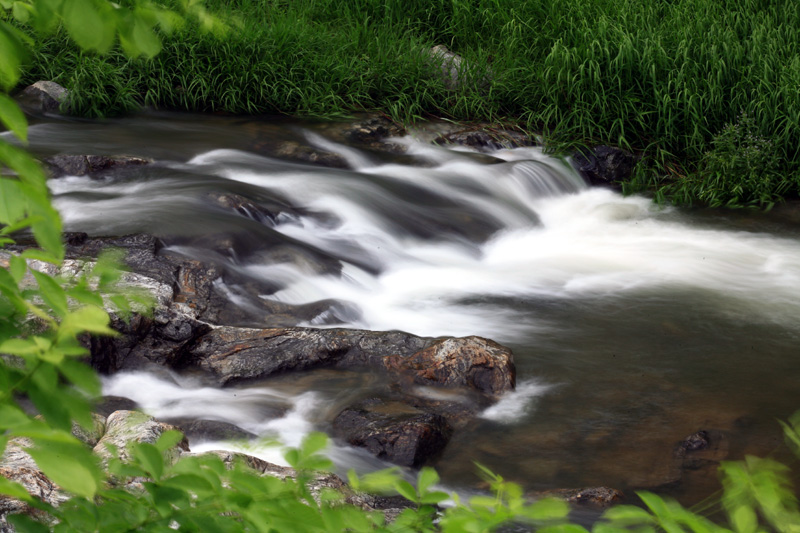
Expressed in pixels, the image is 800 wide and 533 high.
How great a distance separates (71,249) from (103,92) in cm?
367

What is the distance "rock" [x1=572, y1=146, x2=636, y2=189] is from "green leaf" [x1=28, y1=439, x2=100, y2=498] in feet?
24.6

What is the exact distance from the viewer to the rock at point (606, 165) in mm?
7941

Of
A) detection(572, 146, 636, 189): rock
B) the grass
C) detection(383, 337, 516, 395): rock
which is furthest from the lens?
detection(572, 146, 636, 189): rock

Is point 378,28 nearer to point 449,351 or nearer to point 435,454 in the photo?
A: point 449,351

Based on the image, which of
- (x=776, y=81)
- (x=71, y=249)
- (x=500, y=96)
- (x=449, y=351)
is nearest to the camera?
(x=449, y=351)

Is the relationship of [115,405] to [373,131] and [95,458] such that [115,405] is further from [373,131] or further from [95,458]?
[373,131]

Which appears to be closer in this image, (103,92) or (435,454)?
(435,454)

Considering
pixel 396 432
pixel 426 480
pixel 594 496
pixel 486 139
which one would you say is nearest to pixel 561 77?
pixel 486 139

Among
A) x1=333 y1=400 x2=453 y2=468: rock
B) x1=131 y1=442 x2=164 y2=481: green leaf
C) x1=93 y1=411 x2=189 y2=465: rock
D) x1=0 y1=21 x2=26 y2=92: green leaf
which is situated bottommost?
x1=333 y1=400 x2=453 y2=468: rock

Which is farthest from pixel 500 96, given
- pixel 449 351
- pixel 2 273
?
pixel 2 273

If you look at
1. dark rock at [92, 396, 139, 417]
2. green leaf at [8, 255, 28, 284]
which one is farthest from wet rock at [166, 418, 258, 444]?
green leaf at [8, 255, 28, 284]

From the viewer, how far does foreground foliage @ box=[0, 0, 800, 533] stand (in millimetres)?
856

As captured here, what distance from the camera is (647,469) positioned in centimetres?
→ 373

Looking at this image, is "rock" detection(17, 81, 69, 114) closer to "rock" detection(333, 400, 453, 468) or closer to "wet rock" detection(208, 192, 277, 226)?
"wet rock" detection(208, 192, 277, 226)
